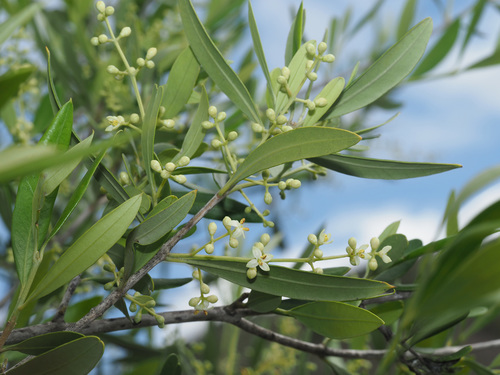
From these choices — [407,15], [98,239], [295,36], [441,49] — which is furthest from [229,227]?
[407,15]

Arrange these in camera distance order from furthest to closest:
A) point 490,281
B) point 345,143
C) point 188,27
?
point 188,27
point 345,143
point 490,281

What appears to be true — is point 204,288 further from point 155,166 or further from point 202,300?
point 155,166

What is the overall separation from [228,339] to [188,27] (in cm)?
123

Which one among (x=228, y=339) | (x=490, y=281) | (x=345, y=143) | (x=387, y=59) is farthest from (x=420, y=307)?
(x=228, y=339)

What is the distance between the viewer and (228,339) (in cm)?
162

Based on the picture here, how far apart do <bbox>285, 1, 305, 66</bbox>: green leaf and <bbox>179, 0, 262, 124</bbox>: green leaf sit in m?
0.11

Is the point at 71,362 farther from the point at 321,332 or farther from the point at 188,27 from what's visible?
the point at 188,27

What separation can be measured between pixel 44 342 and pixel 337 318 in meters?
0.35

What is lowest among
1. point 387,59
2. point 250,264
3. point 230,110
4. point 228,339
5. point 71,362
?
point 228,339

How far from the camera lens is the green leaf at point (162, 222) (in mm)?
539

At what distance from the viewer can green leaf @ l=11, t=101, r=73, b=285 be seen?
1.81ft

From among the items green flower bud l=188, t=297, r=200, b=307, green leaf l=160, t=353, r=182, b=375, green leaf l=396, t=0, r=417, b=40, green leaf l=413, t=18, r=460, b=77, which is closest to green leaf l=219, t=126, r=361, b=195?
green flower bud l=188, t=297, r=200, b=307

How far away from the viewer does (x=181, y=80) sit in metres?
0.67

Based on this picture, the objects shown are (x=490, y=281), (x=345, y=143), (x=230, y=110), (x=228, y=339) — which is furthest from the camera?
(x=228, y=339)
